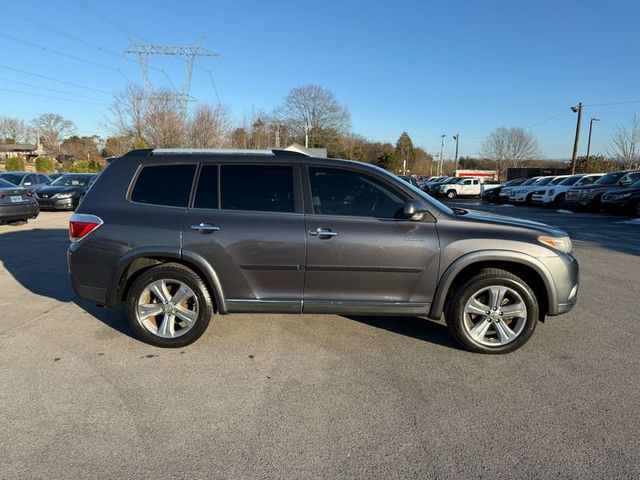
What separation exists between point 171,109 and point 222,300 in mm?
30010

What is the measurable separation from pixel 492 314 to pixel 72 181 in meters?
19.2

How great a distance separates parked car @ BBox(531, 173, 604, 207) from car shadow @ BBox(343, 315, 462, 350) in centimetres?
1991

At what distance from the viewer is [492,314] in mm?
3842

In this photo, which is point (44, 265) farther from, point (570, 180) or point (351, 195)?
point (570, 180)

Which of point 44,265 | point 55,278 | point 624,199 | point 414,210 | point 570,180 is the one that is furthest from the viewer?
point 570,180

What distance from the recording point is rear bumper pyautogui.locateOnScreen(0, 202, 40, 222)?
11148mm

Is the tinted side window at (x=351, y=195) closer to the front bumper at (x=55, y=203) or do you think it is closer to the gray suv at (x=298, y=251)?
the gray suv at (x=298, y=251)

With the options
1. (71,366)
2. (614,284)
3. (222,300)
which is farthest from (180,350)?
(614,284)

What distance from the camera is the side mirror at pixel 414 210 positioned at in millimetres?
3678

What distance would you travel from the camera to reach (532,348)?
4.03 m

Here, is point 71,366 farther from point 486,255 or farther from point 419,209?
point 486,255

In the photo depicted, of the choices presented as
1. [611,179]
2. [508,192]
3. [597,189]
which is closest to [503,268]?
[597,189]

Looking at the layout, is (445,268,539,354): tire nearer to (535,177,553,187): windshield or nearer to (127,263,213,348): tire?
(127,263,213,348): tire

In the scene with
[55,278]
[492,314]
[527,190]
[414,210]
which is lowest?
[55,278]
